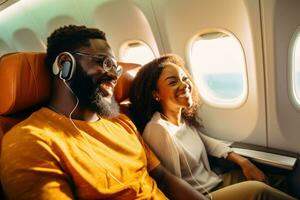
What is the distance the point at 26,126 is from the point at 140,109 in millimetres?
1028

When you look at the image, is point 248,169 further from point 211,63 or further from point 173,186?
point 211,63

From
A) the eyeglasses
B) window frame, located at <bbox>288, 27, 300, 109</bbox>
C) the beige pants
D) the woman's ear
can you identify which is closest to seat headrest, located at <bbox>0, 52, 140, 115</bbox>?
the eyeglasses

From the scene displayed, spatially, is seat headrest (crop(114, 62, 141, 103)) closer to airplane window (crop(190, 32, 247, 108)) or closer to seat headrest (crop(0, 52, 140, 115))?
seat headrest (crop(0, 52, 140, 115))

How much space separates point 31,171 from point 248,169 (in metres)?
1.69

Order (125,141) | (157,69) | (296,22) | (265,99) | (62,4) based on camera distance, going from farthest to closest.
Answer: (62,4), (265,99), (157,69), (296,22), (125,141)

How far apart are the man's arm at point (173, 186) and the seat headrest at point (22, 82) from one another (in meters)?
0.86

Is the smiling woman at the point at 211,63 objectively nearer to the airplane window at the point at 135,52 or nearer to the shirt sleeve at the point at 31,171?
the airplane window at the point at 135,52

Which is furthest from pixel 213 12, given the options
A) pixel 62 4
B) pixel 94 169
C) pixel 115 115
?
pixel 62 4

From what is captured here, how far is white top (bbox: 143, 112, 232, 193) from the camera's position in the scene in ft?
6.14

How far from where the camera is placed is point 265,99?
2498 millimetres

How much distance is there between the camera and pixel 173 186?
175 cm

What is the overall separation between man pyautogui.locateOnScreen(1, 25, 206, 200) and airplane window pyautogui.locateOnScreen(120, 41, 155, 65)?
1.75 m

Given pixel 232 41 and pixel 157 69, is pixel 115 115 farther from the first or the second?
pixel 232 41

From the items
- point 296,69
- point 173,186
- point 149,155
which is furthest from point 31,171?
point 296,69
